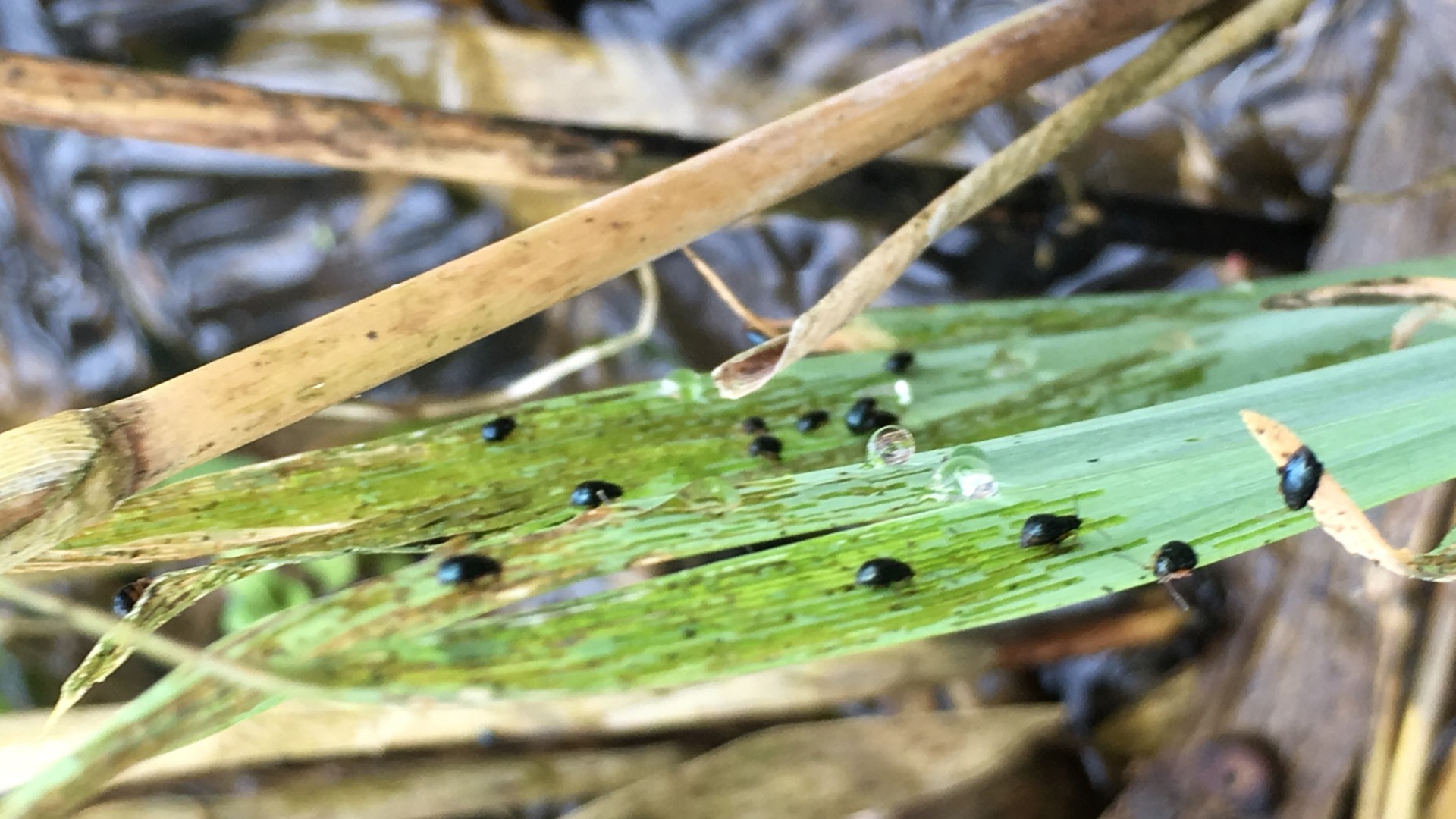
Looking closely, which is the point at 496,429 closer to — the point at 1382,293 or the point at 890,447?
the point at 890,447

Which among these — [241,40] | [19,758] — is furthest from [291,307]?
[19,758]

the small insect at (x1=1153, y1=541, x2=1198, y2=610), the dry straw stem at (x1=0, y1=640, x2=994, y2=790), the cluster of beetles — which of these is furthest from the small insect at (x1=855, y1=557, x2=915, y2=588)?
the dry straw stem at (x1=0, y1=640, x2=994, y2=790)

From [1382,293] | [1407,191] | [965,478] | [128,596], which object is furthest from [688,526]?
[1407,191]

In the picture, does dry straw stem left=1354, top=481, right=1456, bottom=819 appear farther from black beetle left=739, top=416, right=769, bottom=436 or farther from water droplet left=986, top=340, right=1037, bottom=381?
black beetle left=739, top=416, right=769, bottom=436

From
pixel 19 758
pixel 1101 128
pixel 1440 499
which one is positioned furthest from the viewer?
pixel 1101 128

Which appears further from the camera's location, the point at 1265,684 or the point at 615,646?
the point at 1265,684

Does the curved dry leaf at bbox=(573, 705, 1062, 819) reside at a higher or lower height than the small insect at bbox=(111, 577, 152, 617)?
higher

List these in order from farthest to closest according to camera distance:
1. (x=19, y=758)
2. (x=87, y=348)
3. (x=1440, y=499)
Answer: (x=87, y=348), (x=19, y=758), (x=1440, y=499)

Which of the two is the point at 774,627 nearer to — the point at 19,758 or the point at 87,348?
the point at 19,758
